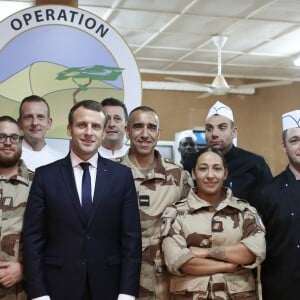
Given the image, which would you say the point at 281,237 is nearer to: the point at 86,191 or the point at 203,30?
the point at 86,191

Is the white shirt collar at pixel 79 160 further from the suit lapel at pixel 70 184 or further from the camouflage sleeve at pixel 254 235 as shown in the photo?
the camouflage sleeve at pixel 254 235

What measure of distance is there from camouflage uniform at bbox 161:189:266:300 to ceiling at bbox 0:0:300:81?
11.1 feet

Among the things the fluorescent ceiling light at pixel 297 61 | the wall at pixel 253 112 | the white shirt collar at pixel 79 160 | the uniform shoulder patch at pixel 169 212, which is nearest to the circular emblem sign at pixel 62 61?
the white shirt collar at pixel 79 160

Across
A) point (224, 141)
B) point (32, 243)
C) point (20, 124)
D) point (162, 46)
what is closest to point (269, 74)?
point (162, 46)

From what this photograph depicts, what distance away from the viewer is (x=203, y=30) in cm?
640

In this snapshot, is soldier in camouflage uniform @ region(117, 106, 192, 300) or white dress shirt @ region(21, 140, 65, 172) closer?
soldier in camouflage uniform @ region(117, 106, 192, 300)

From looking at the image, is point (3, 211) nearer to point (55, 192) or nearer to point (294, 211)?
point (55, 192)

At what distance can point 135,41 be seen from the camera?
6953 millimetres

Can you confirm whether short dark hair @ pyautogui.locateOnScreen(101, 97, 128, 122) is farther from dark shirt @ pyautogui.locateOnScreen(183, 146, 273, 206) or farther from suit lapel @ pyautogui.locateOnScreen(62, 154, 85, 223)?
suit lapel @ pyautogui.locateOnScreen(62, 154, 85, 223)

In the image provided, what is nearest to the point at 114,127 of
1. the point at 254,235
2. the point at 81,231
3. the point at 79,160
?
the point at 79,160

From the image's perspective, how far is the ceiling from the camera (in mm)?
5547

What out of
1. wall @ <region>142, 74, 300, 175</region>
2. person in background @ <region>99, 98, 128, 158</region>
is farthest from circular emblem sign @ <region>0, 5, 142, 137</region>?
wall @ <region>142, 74, 300, 175</region>

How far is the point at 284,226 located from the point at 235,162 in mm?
550

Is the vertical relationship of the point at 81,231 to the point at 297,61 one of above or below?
below
